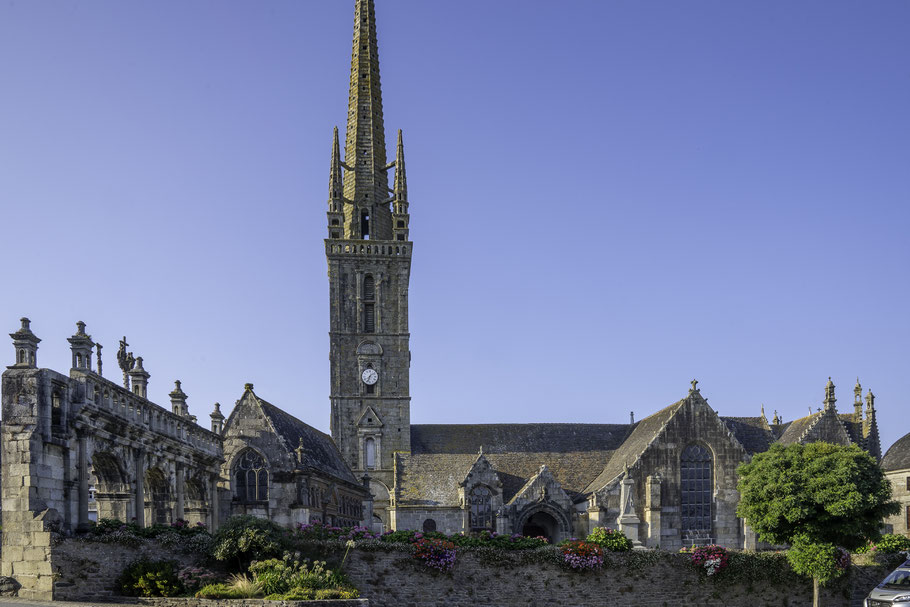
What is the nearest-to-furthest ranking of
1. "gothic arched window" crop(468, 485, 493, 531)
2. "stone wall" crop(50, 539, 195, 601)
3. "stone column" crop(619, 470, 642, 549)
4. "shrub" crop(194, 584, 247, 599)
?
1. "stone wall" crop(50, 539, 195, 601)
2. "shrub" crop(194, 584, 247, 599)
3. "stone column" crop(619, 470, 642, 549)
4. "gothic arched window" crop(468, 485, 493, 531)

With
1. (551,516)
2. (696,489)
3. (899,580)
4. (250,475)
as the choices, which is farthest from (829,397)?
(250,475)

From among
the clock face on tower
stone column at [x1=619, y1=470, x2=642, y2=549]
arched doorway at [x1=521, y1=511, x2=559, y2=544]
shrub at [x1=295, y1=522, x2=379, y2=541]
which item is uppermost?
the clock face on tower

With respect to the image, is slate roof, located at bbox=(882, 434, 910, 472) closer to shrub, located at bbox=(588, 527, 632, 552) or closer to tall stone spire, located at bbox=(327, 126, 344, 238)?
shrub, located at bbox=(588, 527, 632, 552)

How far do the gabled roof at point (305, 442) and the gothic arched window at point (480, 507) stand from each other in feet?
22.2

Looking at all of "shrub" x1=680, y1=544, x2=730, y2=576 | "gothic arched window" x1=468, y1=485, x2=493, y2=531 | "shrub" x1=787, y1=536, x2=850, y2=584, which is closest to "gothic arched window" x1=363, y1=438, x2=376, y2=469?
"gothic arched window" x1=468, y1=485, x2=493, y2=531

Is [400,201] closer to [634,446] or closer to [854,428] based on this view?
[634,446]

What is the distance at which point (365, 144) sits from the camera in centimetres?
5856

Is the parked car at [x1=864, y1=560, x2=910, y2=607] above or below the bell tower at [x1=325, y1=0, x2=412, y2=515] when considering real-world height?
below

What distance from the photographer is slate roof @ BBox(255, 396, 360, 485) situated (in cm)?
3400

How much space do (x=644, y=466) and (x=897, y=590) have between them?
62.5ft

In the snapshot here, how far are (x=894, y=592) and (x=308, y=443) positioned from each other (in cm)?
2322

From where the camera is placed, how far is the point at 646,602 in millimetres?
27438

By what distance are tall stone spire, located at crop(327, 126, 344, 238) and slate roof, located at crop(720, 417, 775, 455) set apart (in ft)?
89.4

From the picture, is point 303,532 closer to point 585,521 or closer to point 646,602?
point 646,602
